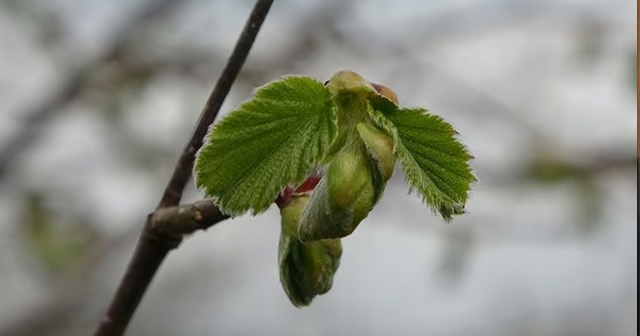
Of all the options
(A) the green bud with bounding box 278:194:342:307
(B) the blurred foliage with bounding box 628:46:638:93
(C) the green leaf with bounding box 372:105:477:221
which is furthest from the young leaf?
(B) the blurred foliage with bounding box 628:46:638:93

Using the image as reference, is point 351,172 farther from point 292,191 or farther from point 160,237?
point 160,237

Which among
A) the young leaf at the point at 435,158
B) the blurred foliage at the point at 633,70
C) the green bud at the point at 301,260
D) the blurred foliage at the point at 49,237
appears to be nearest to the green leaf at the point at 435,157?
the young leaf at the point at 435,158

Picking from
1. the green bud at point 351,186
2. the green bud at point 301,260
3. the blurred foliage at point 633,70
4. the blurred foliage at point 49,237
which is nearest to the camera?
the green bud at point 351,186

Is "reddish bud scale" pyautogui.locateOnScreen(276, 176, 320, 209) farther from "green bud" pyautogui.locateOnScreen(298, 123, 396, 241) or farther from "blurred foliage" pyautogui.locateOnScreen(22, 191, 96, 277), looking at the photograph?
"blurred foliage" pyautogui.locateOnScreen(22, 191, 96, 277)

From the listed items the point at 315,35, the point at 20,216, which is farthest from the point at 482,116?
the point at 20,216

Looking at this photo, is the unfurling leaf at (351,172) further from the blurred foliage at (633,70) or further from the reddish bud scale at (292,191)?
the blurred foliage at (633,70)

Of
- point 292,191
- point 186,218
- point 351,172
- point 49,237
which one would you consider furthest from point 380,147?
point 49,237

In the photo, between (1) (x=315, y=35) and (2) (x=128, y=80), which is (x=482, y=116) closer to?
(1) (x=315, y=35)
